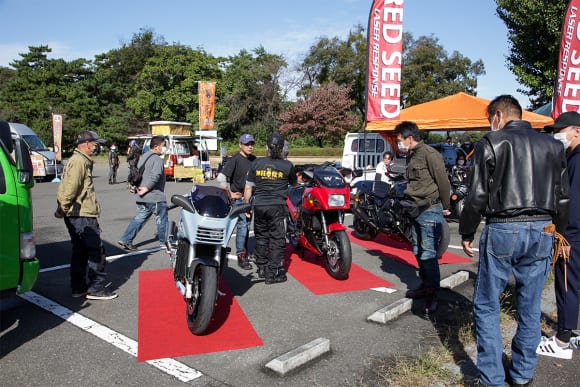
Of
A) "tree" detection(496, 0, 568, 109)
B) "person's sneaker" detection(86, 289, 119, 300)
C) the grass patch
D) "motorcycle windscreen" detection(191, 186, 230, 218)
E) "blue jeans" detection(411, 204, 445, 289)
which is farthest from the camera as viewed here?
"tree" detection(496, 0, 568, 109)

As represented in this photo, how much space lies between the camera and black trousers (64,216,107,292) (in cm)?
491

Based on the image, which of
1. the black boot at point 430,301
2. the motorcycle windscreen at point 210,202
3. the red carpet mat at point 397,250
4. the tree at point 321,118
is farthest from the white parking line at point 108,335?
the tree at point 321,118

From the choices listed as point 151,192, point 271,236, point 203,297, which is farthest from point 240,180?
point 203,297

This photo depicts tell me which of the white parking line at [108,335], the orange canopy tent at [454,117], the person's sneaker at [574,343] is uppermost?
the orange canopy tent at [454,117]

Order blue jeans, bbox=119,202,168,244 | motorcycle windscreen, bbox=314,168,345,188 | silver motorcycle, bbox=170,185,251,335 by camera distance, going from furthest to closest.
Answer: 1. blue jeans, bbox=119,202,168,244
2. motorcycle windscreen, bbox=314,168,345,188
3. silver motorcycle, bbox=170,185,251,335

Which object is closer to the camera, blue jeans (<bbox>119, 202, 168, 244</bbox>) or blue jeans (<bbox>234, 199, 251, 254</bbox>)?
blue jeans (<bbox>234, 199, 251, 254</bbox>)

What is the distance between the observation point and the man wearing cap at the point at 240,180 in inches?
254

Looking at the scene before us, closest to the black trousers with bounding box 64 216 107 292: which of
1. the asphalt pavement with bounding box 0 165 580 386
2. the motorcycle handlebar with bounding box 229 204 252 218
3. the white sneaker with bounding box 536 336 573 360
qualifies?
the asphalt pavement with bounding box 0 165 580 386

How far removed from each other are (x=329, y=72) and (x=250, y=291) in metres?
35.2

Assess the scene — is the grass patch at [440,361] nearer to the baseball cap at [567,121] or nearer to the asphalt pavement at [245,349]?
the asphalt pavement at [245,349]

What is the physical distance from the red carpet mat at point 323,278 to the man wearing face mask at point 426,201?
2.63ft

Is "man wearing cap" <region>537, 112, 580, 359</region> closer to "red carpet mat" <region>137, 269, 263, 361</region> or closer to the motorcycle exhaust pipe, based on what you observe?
"red carpet mat" <region>137, 269, 263, 361</region>

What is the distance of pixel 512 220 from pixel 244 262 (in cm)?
415

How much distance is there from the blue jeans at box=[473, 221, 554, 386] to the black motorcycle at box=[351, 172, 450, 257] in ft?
12.6
